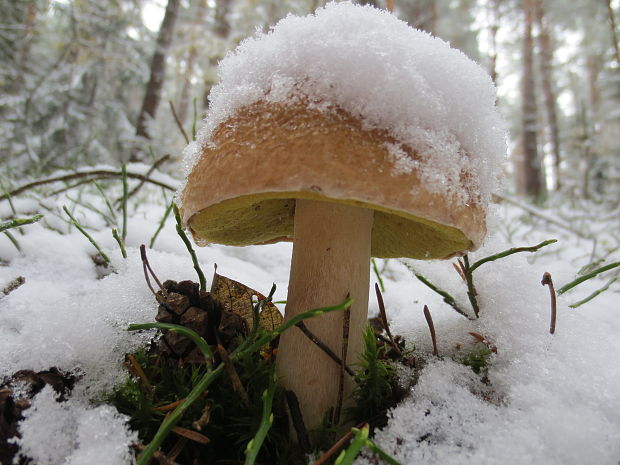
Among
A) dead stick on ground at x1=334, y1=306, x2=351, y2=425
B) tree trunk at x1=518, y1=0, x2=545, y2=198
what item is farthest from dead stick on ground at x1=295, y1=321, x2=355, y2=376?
tree trunk at x1=518, y1=0, x2=545, y2=198

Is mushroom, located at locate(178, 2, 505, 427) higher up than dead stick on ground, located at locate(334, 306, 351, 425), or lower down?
higher up

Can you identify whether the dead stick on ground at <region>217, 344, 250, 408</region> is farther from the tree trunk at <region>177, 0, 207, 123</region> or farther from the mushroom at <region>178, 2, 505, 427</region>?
the tree trunk at <region>177, 0, 207, 123</region>

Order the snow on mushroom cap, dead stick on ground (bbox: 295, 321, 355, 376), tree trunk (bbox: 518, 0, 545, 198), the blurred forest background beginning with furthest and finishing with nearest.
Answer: tree trunk (bbox: 518, 0, 545, 198), the blurred forest background, dead stick on ground (bbox: 295, 321, 355, 376), the snow on mushroom cap

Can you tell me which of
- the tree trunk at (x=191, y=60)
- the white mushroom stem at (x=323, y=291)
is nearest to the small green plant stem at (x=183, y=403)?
the white mushroom stem at (x=323, y=291)

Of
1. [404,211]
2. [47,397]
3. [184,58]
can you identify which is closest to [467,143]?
[404,211]

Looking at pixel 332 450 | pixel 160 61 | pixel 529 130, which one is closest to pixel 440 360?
pixel 332 450

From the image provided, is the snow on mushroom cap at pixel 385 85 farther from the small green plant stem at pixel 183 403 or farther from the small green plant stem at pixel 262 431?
the small green plant stem at pixel 262 431
